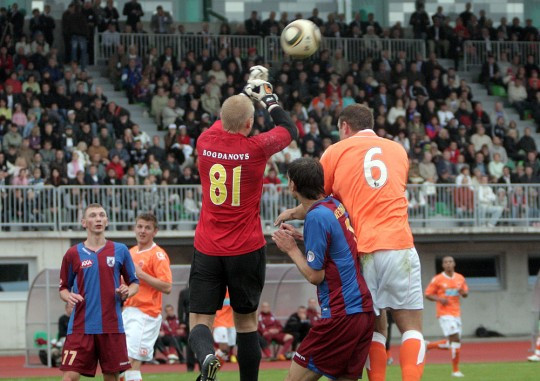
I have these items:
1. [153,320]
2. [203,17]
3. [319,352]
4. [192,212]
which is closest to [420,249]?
[192,212]

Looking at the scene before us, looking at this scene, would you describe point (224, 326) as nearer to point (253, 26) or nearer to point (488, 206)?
point (488, 206)

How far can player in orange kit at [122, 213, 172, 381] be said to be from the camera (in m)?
12.4

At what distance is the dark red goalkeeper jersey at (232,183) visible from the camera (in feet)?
29.1

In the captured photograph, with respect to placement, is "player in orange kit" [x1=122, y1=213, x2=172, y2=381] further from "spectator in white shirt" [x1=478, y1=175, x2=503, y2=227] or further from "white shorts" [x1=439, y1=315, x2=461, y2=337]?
"spectator in white shirt" [x1=478, y1=175, x2=503, y2=227]

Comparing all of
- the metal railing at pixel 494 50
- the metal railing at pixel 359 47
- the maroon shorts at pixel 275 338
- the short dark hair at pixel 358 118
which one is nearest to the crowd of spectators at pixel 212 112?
the metal railing at pixel 359 47

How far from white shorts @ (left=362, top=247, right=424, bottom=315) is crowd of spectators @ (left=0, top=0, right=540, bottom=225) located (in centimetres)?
1600

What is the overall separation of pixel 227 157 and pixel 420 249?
64.1 ft

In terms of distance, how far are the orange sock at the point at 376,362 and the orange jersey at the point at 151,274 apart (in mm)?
4186

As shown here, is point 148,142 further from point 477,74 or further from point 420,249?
point 477,74

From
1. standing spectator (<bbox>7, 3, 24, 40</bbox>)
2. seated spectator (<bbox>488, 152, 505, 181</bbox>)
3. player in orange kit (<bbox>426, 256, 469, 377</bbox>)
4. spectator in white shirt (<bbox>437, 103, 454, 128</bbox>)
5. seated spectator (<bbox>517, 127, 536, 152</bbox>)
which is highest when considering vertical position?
standing spectator (<bbox>7, 3, 24, 40</bbox>)

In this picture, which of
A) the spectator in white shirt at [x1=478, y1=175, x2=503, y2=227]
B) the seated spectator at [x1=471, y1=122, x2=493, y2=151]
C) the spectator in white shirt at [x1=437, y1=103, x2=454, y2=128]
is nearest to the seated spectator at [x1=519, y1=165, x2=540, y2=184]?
the spectator in white shirt at [x1=478, y1=175, x2=503, y2=227]

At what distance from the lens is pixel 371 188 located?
867 cm

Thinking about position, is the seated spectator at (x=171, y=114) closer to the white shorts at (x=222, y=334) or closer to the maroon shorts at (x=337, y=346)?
the white shorts at (x=222, y=334)

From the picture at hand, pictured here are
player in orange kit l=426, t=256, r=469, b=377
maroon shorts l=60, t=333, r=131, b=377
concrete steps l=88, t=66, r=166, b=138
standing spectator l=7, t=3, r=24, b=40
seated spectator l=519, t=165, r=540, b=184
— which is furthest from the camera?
standing spectator l=7, t=3, r=24, b=40
